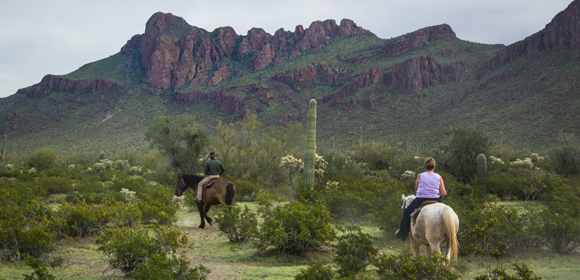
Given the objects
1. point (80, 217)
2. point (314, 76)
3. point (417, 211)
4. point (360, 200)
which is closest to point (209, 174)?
point (80, 217)

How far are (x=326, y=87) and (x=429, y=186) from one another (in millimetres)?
79359

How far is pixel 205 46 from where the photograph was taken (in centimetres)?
12075

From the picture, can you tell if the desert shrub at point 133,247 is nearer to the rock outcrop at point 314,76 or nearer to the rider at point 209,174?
the rider at point 209,174

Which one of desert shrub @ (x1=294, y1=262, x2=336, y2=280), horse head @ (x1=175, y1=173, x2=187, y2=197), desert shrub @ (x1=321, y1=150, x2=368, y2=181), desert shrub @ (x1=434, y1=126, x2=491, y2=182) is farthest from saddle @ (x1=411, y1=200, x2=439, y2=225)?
desert shrub @ (x1=434, y1=126, x2=491, y2=182)

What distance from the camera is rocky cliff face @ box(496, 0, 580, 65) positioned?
6079 cm

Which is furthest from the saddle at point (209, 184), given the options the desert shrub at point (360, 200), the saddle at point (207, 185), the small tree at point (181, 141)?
the small tree at point (181, 141)

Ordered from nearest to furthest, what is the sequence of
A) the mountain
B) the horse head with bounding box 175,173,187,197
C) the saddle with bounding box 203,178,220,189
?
1. the saddle with bounding box 203,178,220,189
2. the horse head with bounding box 175,173,187,197
3. the mountain

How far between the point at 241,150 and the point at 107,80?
3158 inches

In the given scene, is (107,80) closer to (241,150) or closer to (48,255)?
(241,150)

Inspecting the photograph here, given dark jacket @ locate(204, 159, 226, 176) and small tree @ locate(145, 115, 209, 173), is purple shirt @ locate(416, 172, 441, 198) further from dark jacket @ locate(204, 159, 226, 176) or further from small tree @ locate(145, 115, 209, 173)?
small tree @ locate(145, 115, 209, 173)

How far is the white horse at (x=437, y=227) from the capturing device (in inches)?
238

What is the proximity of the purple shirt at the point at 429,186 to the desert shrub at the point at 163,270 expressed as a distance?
3.63 meters

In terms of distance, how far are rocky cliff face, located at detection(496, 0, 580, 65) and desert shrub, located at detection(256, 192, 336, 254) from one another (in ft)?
215

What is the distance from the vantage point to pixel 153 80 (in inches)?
4109
